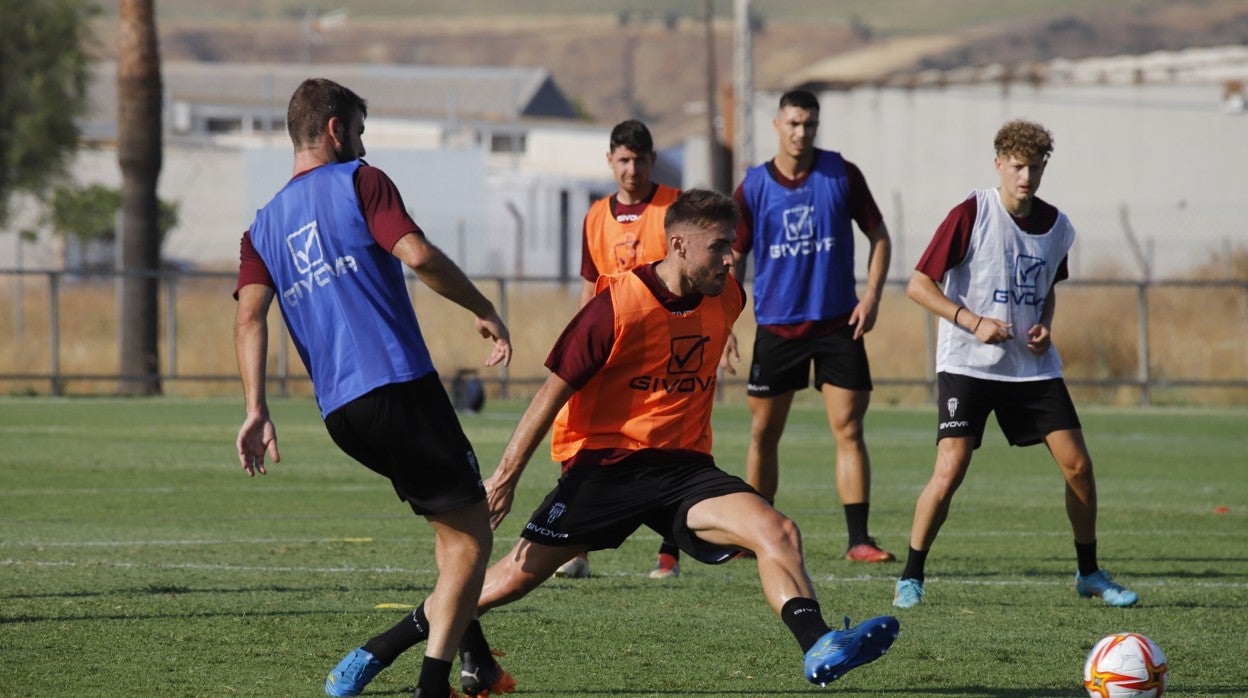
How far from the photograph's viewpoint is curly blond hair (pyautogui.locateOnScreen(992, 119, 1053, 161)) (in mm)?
7812

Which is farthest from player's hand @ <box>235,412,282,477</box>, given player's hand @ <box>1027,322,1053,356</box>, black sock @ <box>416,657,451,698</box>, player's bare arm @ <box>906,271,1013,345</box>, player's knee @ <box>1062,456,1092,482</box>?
player's knee @ <box>1062,456,1092,482</box>

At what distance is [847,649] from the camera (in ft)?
17.6

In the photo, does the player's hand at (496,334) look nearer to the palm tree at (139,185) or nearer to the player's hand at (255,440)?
the player's hand at (255,440)

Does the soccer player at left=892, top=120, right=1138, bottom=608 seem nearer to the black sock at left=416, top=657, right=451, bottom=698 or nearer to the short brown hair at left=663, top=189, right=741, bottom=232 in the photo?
the short brown hair at left=663, top=189, right=741, bottom=232

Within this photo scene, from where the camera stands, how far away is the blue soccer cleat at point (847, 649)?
211 inches

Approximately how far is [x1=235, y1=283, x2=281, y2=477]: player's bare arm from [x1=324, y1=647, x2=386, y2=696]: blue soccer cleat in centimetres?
70

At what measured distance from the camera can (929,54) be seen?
554ft

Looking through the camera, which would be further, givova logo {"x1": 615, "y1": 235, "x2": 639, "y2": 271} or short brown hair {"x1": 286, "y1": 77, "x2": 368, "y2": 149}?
givova logo {"x1": 615, "y1": 235, "x2": 639, "y2": 271}

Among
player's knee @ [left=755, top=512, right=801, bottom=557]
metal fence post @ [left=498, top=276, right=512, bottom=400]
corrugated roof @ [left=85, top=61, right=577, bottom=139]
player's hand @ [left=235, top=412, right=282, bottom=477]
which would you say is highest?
corrugated roof @ [left=85, top=61, right=577, bottom=139]

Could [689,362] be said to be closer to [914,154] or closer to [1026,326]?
[1026,326]

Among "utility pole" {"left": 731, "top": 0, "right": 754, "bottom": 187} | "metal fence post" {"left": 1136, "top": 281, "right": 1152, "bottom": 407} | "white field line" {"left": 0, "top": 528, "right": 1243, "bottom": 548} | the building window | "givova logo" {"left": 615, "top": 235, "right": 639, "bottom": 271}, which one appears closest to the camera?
"givova logo" {"left": 615, "top": 235, "right": 639, "bottom": 271}

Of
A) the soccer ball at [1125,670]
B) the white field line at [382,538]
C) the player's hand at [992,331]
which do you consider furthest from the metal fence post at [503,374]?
the soccer ball at [1125,670]

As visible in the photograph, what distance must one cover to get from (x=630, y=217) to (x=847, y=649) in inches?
167

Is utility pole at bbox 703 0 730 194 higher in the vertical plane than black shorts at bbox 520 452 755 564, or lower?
higher
